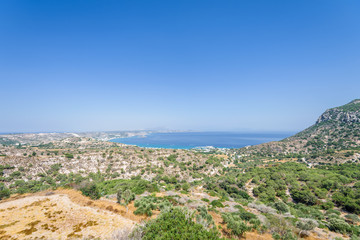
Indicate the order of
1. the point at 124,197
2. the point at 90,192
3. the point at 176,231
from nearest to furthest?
the point at 176,231, the point at 124,197, the point at 90,192

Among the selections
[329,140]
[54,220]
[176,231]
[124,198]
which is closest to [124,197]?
[124,198]

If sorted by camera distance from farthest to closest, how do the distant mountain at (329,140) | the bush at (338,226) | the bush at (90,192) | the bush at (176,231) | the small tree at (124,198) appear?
the distant mountain at (329,140)
the bush at (90,192)
the small tree at (124,198)
the bush at (338,226)
the bush at (176,231)

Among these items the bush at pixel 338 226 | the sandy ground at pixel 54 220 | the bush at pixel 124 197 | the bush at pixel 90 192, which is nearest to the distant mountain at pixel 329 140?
the bush at pixel 338 226

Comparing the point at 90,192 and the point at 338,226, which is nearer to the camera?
the point at 338,226

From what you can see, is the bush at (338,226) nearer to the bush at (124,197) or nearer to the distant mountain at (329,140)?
the bush at (124,197)

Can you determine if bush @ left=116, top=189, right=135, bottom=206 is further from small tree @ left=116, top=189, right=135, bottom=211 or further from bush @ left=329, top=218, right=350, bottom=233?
bush @ left=329, top=218, right=350, bottom=233

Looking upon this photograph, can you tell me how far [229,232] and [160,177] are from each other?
2695cm

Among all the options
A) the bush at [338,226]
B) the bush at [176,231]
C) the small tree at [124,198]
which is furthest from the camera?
the small tree at [124,198]

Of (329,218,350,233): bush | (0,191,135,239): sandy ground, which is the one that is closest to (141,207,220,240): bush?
(0,191,135,239): sandy ground

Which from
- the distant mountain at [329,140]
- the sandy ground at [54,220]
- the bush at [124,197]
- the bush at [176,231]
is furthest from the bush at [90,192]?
the distant mountain at [329,140]

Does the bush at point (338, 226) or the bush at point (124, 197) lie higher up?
the bush at point (124, 197)

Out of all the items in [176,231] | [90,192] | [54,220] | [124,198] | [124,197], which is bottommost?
[124,198]

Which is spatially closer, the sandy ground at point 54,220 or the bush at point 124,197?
the sandy ground at point 54,220

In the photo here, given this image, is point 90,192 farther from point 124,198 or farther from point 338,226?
point 338,226
